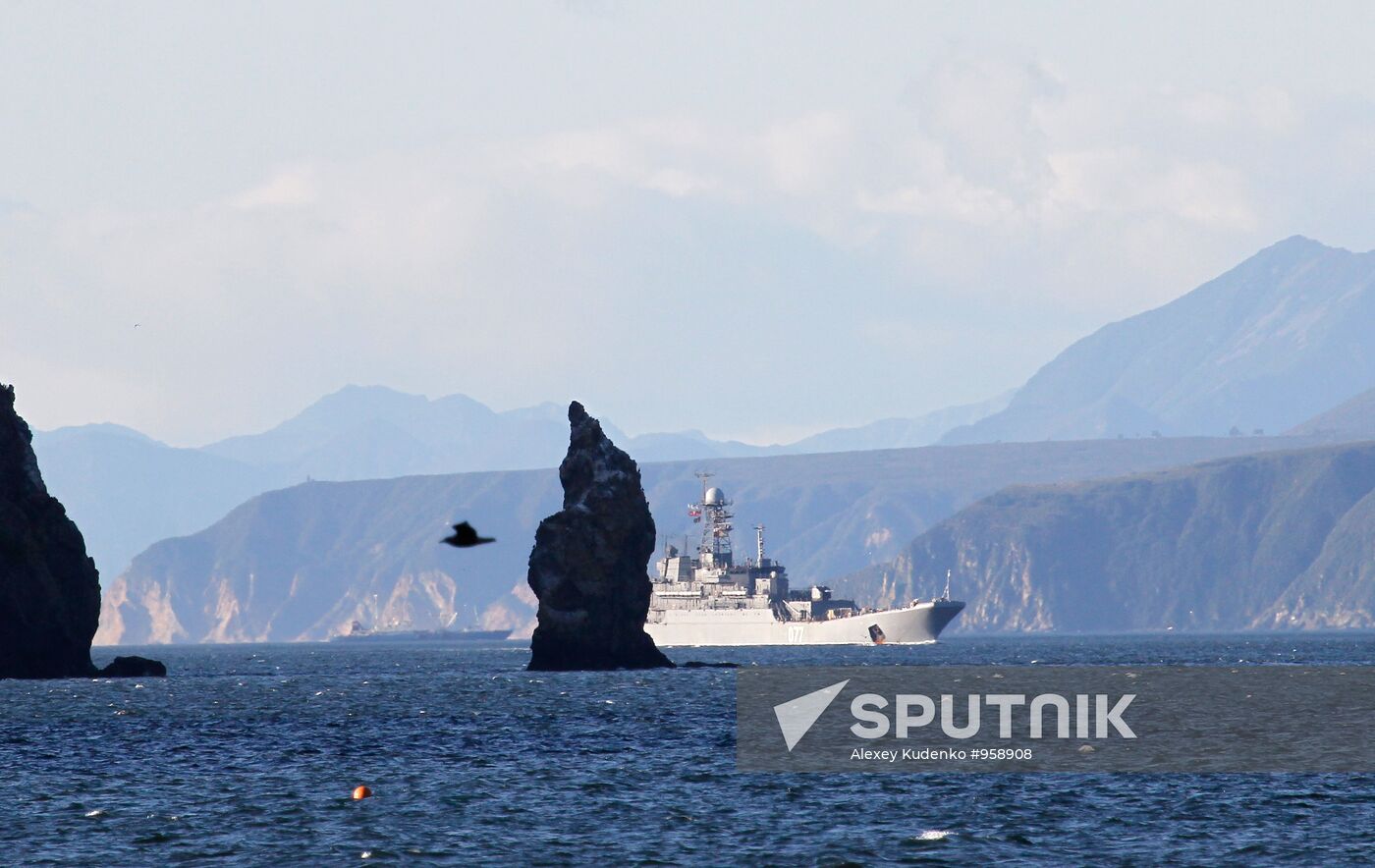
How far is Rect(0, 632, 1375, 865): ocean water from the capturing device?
48.3 m

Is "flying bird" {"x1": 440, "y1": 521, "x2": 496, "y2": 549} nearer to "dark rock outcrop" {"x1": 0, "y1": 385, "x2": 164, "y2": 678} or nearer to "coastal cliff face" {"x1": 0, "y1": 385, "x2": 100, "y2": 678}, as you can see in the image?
"dark rock outcrop" {"x1": 0, "y1": 385, "x2": 164, "y2": 678}

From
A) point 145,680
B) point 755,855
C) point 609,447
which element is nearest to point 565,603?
point 609,447

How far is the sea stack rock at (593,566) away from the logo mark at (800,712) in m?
20.5

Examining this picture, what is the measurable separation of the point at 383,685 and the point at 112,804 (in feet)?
244

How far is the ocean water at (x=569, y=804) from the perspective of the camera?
1903 inches

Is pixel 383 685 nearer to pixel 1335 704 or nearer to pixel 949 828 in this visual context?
pixel 1335 704

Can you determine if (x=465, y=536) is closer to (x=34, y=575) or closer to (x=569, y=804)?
(x=569, y=804)

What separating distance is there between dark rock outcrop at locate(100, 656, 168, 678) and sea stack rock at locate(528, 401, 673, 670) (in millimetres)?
28355

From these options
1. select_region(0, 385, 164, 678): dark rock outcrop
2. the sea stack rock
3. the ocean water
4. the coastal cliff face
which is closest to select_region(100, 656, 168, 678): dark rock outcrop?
the coastal cliff face

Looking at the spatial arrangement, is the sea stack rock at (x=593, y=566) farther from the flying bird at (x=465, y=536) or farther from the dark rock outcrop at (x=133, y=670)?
the flying bird at (x=465, y=536)

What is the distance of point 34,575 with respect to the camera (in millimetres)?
118188

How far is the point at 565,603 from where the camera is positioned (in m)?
132

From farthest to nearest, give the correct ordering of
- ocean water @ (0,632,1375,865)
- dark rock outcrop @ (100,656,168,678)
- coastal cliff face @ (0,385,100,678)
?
dark rock outcrop @ (100,656,168,678) → coastal cliff face @ (0,385,100,678) → ocean water @ (0,632,1375,865)

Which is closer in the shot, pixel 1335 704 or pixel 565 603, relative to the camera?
pixel 1335 704
